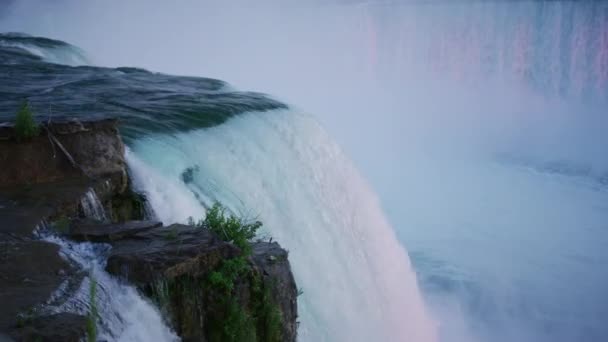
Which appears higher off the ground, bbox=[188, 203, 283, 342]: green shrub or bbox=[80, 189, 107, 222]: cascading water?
bbox=[80, 189, 107, 222]: cascading water

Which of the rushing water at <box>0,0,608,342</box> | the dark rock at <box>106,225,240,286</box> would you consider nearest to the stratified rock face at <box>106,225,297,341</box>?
the dark rock at <box>106,225,240,286</box>

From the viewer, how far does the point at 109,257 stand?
3.43 metres

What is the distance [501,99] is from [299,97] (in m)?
8.76

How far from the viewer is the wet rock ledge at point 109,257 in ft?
10.0

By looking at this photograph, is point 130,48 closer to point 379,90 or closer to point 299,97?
point 299,97

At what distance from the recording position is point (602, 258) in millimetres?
14008

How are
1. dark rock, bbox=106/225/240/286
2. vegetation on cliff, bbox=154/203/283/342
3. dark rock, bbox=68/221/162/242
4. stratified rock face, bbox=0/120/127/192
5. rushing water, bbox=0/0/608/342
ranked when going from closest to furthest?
dark rock, bbox=106/225/240/286 → vegetation on cliff, bbox=154/203/283/342 → dark rock, bbox=68/221/162/242 → stratified rock face, bbox=0/120/127/192 → rushing water, bbox=0/0/608/342

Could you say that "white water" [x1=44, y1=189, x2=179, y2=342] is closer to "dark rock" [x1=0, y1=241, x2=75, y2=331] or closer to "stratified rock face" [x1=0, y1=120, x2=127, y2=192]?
"dark rock" [x1=0, y1=241, x2=75, y2=331]

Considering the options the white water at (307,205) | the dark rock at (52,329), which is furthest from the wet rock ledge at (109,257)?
the white water at (307,205)

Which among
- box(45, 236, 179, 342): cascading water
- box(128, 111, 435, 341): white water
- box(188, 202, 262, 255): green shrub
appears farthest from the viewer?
box(128, 111, 435, 341): white water

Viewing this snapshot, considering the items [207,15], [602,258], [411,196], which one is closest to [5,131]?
[602,258]

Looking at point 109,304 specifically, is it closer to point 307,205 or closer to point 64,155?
point 64,155

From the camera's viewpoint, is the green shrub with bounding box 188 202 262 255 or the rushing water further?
the rushing water

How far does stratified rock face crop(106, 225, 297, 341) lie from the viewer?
3406 mm
